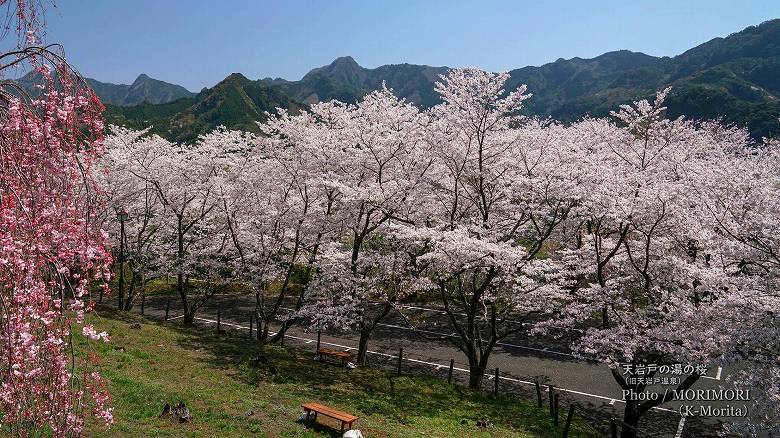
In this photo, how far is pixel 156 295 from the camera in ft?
112

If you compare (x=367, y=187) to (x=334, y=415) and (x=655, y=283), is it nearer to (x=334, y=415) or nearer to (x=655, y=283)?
(x=334, y=415)

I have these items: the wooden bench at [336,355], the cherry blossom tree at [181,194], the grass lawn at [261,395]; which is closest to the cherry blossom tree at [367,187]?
the wooden bench at [336,355]

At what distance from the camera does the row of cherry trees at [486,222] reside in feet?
41.7

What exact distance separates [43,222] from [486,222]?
47.7 feet

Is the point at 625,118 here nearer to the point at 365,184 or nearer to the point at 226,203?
the point at 365,184

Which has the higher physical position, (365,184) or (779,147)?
(779,147)

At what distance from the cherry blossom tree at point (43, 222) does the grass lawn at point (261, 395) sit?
6.57 metres

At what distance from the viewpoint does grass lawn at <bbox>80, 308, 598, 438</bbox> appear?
35.5 ft

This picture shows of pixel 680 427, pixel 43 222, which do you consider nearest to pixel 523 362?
pixel 680 427

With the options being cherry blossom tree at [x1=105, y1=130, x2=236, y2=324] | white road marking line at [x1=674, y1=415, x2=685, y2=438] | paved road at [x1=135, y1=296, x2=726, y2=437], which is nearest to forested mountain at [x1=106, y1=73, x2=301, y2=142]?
cherry blossom tree at [x1=105, y1=130, x2=236, y2=324]

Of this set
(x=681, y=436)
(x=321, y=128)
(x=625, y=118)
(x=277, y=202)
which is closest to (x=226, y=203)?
(x=277, y=202)

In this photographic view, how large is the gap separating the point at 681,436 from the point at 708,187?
7981 mm

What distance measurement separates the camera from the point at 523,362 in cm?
2136

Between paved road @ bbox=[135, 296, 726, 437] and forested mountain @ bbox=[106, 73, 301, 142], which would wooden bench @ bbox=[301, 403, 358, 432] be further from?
forested mountain @ bbox=[106, 73, 301, 142]
